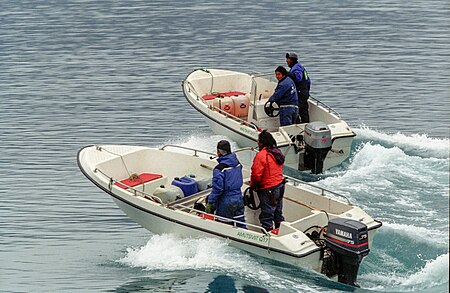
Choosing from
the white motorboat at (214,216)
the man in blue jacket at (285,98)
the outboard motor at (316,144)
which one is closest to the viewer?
the white motorboat at (214,216)

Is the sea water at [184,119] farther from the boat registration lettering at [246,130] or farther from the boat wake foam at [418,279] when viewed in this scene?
the boat registration lettering at [246,130]

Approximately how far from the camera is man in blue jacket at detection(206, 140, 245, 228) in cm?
1416

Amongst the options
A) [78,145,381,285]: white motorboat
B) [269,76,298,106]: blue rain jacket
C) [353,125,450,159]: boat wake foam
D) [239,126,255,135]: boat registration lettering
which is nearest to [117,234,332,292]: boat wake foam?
[78,145,381,285]: white motorboat

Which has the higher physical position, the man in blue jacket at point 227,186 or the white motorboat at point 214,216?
the man in blue jacket at point 227,186

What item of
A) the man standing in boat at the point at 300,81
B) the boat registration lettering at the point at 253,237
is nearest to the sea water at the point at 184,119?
the boat registration lettering at the point at 253,237

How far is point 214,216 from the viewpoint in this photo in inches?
563

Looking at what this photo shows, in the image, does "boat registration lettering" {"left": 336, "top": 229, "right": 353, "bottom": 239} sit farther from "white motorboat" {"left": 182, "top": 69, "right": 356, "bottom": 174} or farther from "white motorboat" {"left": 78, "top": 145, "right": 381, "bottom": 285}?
"white motorboat" {"left": 182, "top": 69, "right": 356, "bottom": 174}

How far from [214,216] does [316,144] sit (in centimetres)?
503

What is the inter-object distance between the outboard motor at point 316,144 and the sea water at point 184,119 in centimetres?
52

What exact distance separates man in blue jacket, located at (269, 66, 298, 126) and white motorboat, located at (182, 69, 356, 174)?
0.90 ft

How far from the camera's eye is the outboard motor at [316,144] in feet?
61.5

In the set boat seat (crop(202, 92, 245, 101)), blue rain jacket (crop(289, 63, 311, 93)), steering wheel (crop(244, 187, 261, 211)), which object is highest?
blue rain jacket (crop(289, 63, 311, 93))

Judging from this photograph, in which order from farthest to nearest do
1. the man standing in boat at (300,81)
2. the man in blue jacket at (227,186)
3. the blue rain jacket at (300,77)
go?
1. the blue rain jacket at (300,77)
2. the man standing in boat at (300,81)
3. the man in blue jacket at (227,186)

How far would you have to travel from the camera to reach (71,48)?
35.4m
